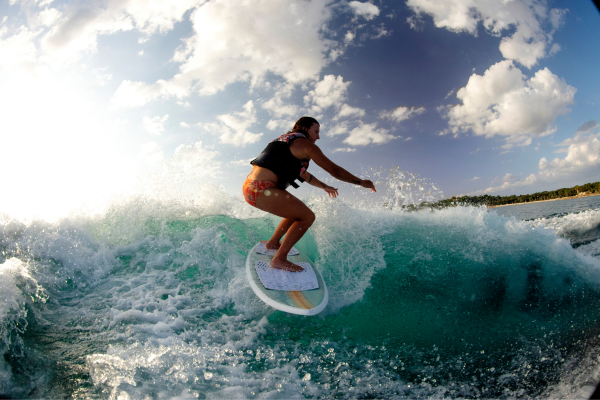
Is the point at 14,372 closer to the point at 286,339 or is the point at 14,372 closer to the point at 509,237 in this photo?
the point at 286,339

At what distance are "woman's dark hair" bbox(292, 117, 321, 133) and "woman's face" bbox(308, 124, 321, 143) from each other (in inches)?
1.4

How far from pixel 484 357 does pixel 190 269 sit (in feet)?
12.8

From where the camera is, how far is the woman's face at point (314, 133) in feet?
11.3

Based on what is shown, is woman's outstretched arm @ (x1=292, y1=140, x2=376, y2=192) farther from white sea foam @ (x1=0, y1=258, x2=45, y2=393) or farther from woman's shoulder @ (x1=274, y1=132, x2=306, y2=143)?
white sea foam @ (x1=0, y1=258, x2=45, y2=393)

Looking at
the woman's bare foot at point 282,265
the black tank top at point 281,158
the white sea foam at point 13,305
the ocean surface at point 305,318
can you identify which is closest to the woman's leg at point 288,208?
the black tank top at point 281,158

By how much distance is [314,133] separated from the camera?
3.46 meters

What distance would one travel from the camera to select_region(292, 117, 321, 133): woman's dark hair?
342cm

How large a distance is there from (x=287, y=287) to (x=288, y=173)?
1.46 meters

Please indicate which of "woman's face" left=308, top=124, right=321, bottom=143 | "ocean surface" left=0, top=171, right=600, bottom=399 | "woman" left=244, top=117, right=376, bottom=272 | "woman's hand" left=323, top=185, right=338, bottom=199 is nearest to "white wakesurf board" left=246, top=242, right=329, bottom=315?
"ocean surface" left=0, top=171, right=600, bottom=399

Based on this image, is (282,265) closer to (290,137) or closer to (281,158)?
(281,158)

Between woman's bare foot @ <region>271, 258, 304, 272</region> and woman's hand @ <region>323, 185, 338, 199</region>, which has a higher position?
woman's hand @ <region>323, 185, 338, 199</region>

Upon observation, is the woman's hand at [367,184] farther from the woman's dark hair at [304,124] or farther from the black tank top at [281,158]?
the woman's dark hair at [304,124]

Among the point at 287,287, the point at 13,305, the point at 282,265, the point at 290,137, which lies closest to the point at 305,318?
the point at 287,287

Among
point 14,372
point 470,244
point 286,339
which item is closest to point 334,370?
point 286,339
